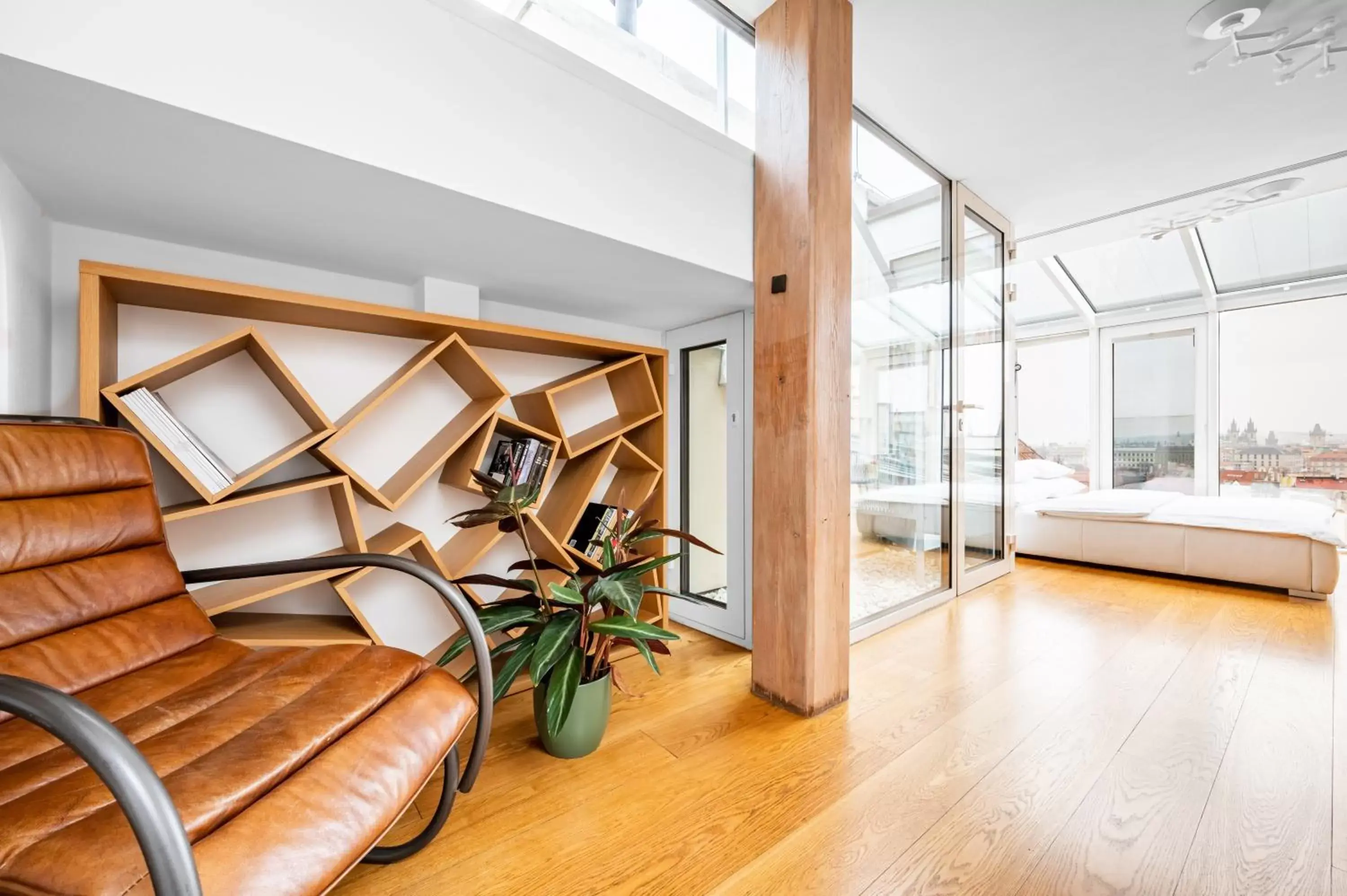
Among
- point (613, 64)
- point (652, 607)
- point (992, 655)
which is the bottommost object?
point (992, 655)

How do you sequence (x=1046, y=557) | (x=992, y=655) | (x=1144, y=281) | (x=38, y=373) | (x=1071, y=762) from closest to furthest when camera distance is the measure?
(x=38, y=373), (x=1071, y=762), (x=992, y=655), (x=1046, y=557), (x=1144, y=281)

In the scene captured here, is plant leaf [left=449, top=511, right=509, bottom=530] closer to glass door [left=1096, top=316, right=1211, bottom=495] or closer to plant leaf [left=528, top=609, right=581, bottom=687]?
plant leaf [left=528, top=609, right=581, bottom=687]

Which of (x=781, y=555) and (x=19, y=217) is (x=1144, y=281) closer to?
(x=781, y=555)

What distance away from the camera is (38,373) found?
1.25 meters

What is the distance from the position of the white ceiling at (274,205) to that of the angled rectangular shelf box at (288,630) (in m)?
1.08

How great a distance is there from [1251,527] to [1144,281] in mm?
2766

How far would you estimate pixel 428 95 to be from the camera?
115cm

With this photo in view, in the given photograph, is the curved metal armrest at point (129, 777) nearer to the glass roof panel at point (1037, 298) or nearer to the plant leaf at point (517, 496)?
the plant leaf at point (517, 496)

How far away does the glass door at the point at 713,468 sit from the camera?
2.21 meters

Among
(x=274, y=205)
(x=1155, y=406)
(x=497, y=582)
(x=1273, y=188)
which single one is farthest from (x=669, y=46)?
(x=1155, y=406)

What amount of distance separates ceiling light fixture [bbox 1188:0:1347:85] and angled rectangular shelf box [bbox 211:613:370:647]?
3.47 m

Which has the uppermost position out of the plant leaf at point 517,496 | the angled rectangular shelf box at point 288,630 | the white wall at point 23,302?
the white wall at point 23,302

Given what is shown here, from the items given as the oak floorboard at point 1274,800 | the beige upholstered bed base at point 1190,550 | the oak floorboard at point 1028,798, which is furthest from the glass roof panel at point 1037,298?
the oak floorboard at point 1028,798

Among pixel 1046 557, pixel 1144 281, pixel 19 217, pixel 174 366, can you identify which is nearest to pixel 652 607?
pixel 174 366
